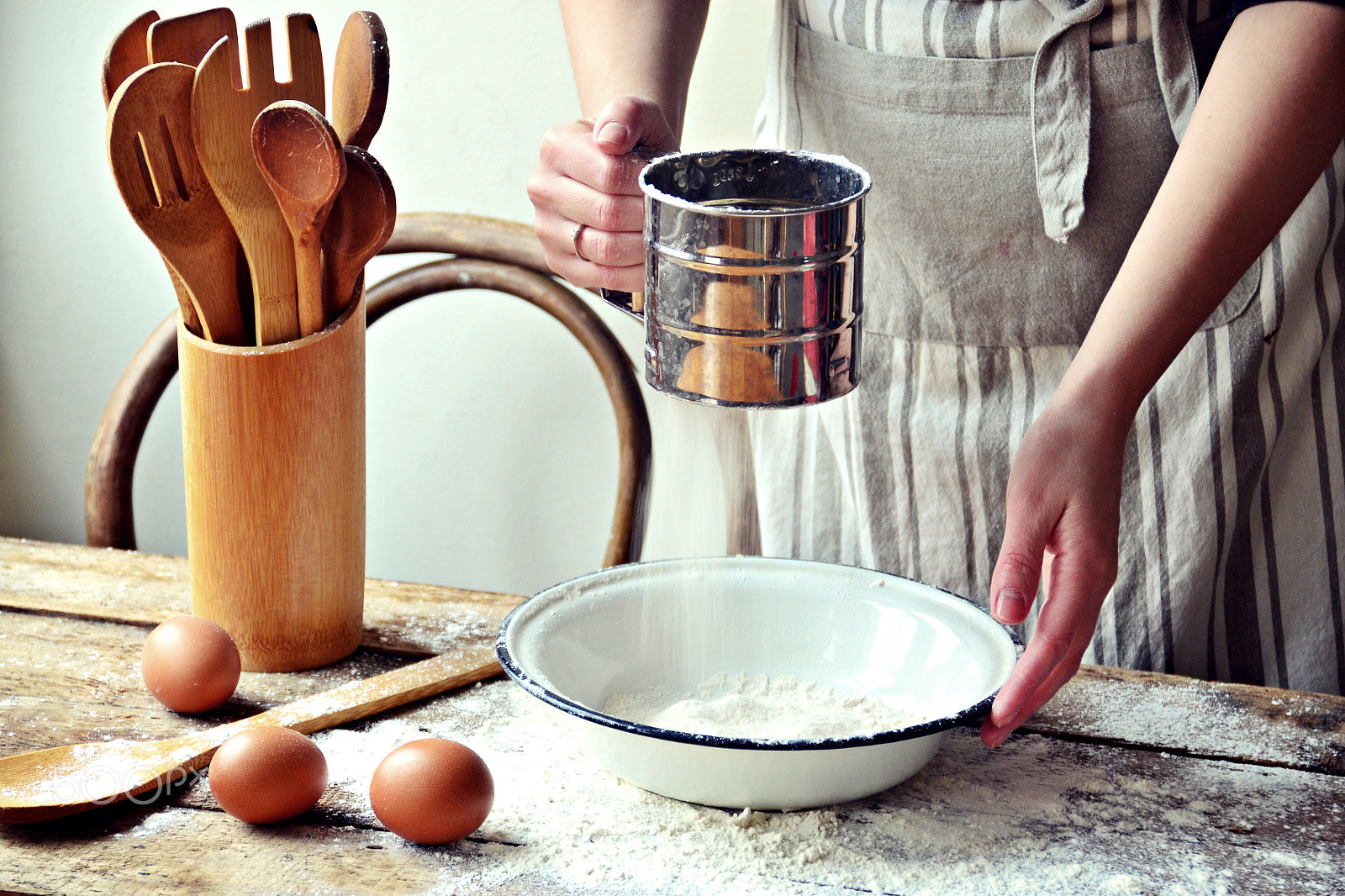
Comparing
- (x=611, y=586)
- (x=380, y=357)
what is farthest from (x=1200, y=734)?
(x=380, y=357)

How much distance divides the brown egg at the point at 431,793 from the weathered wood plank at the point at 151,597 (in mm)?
243

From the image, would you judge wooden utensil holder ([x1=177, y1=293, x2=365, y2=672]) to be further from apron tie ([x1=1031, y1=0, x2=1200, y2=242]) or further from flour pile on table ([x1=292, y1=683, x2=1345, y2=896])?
apron tie ([x1=1031, y1=0, x2=1200, y2=242])

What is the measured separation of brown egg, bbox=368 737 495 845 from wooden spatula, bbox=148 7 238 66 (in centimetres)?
48

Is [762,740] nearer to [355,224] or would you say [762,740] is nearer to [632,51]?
[355,224]

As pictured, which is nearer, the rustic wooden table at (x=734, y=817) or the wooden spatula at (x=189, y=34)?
the rustic wooden table at (x=734, y=817)

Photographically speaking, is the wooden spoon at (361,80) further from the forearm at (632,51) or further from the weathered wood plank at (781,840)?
the weathered wood plank at (781,840)

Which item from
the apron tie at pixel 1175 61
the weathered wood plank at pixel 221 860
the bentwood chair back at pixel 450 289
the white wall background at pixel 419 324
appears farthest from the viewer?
the white wall background at pixel 419 324

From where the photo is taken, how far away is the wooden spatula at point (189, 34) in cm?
79

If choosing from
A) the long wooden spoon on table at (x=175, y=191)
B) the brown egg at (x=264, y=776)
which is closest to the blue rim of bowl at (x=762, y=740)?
the brown egg at (x=264, y=776)

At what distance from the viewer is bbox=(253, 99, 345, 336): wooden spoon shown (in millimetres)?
703

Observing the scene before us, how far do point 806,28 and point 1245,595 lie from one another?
0.63 meters

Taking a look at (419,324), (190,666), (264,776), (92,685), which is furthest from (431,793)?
(419,324)

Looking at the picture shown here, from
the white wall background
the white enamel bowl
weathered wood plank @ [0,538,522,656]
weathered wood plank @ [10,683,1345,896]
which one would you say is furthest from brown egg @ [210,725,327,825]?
the white wall background

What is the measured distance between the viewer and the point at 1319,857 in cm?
64
